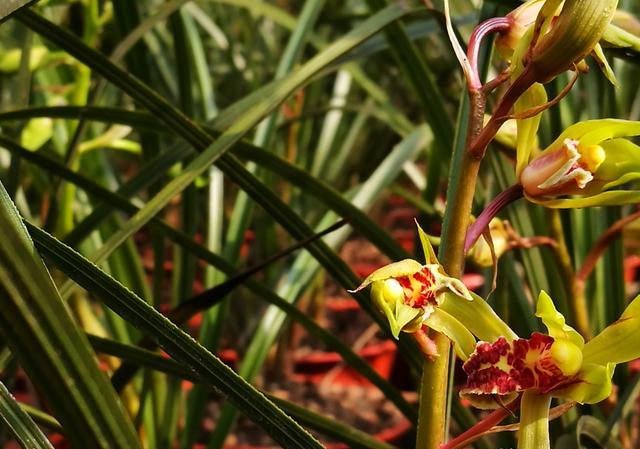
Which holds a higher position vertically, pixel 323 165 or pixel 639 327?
pixel 323 165

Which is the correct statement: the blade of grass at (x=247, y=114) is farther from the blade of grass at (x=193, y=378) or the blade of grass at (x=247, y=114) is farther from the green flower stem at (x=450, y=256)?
the green flower stem at (x=450, y=256)

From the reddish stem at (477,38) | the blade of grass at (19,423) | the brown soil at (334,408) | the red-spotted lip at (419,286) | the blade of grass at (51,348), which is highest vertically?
the brown soil at (334,408)

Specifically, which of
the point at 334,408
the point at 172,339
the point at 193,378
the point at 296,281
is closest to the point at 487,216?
the point at 172,339

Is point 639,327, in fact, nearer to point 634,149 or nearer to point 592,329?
point 634,149

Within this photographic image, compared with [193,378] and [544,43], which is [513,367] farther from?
[193,378]

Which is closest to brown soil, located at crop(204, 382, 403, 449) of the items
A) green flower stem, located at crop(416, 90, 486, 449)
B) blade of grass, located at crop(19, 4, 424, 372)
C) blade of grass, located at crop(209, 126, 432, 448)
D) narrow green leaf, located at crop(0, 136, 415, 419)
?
blade of grass, located at crop(209, 126, 432, 448)

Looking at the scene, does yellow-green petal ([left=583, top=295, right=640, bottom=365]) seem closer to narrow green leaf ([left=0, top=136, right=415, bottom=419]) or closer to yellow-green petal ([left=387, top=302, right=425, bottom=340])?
yellow-green petal ([left=387, top=302, right=425, bottom=340])

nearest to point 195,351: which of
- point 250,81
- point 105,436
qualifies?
point 105,436

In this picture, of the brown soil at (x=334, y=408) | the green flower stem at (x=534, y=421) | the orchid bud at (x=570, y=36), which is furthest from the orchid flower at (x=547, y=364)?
the brown soil at (x=334, y=408)

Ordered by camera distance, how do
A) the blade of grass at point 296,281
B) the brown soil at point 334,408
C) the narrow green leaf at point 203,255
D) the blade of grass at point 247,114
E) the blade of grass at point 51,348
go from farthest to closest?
the brown soil at point 334,408, the blade of grass at point 296,281, the narrow green leaf at point 203,255, the blade of grass at point 247,114, the blade of grass at point 51,348
